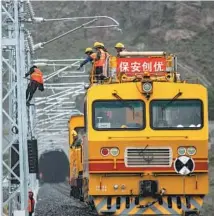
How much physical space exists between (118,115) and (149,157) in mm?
1074

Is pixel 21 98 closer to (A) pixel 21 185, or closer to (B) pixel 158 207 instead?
(A) pixel 21 185

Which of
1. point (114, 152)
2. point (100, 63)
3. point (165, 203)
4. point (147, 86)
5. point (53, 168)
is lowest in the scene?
point (53, 168)

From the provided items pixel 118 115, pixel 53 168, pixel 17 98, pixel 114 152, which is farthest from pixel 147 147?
pixel 53 168

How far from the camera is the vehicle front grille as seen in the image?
48.8ft

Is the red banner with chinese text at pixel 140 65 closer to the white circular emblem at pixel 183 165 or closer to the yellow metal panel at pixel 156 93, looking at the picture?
the yellow metal panel at pixel 156 93

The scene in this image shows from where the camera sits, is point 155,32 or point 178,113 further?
point 155,32

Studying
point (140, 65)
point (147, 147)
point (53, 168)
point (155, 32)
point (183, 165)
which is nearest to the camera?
point (183, 165)

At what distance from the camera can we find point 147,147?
14.9 m

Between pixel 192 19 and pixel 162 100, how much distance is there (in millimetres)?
79809

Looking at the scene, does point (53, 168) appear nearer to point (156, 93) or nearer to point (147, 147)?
point (156, 93)

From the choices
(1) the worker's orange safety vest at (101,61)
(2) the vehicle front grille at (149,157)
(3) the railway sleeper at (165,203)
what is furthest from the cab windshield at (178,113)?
(1) the worker's orange safety vest at (101,61)

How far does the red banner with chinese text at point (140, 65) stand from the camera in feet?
51.5

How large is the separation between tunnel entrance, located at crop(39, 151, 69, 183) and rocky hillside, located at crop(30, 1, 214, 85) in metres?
26.1

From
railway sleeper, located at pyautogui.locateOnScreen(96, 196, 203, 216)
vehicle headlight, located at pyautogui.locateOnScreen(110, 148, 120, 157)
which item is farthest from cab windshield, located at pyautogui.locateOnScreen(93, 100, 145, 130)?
railway sleeper, located at pyautogui.locateOnScreen(96, 196, 203, 216)
